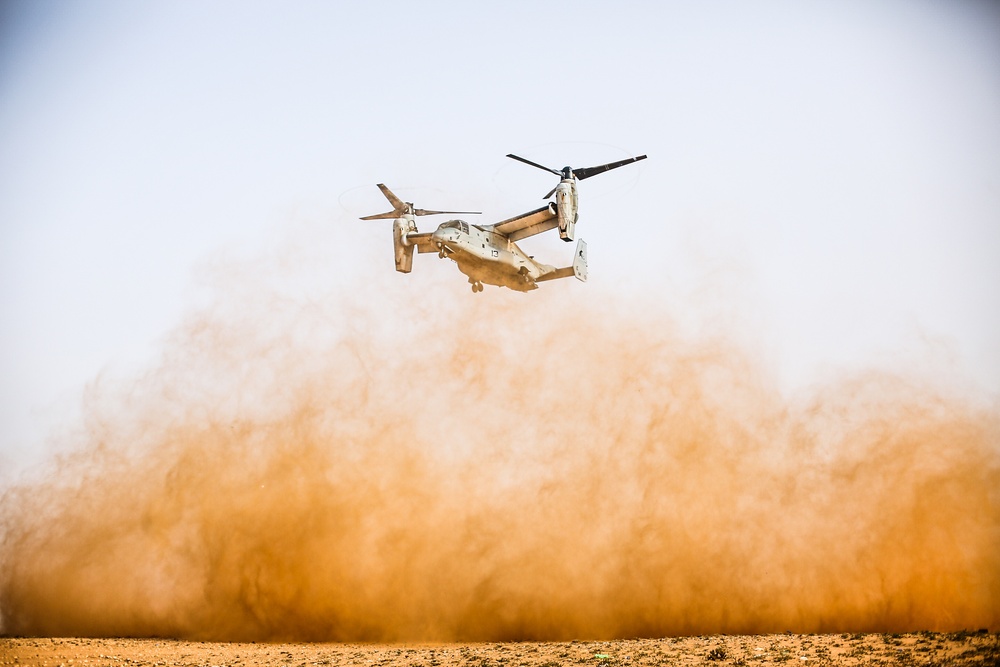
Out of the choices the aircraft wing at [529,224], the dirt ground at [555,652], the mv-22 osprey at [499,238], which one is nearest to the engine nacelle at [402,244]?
the mv-22 osprey at [499,238]

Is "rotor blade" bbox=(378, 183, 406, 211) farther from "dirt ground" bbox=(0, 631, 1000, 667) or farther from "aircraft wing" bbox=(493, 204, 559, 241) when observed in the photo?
"dirt ground" bbox=(0, 631, 1000, 667)

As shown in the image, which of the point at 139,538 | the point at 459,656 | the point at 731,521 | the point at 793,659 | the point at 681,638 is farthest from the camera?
the point at 139,538

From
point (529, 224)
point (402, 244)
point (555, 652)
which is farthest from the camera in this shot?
point (402, 244)

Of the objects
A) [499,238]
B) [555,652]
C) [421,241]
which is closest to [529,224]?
[499,238]

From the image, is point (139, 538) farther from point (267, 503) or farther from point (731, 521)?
point (731, 521)

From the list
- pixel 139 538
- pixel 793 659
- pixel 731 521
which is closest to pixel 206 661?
pixel 139 538

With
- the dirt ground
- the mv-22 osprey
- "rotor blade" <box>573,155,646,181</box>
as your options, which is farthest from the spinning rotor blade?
the dirt ground

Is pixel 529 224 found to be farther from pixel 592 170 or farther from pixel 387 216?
pixel 387 216
